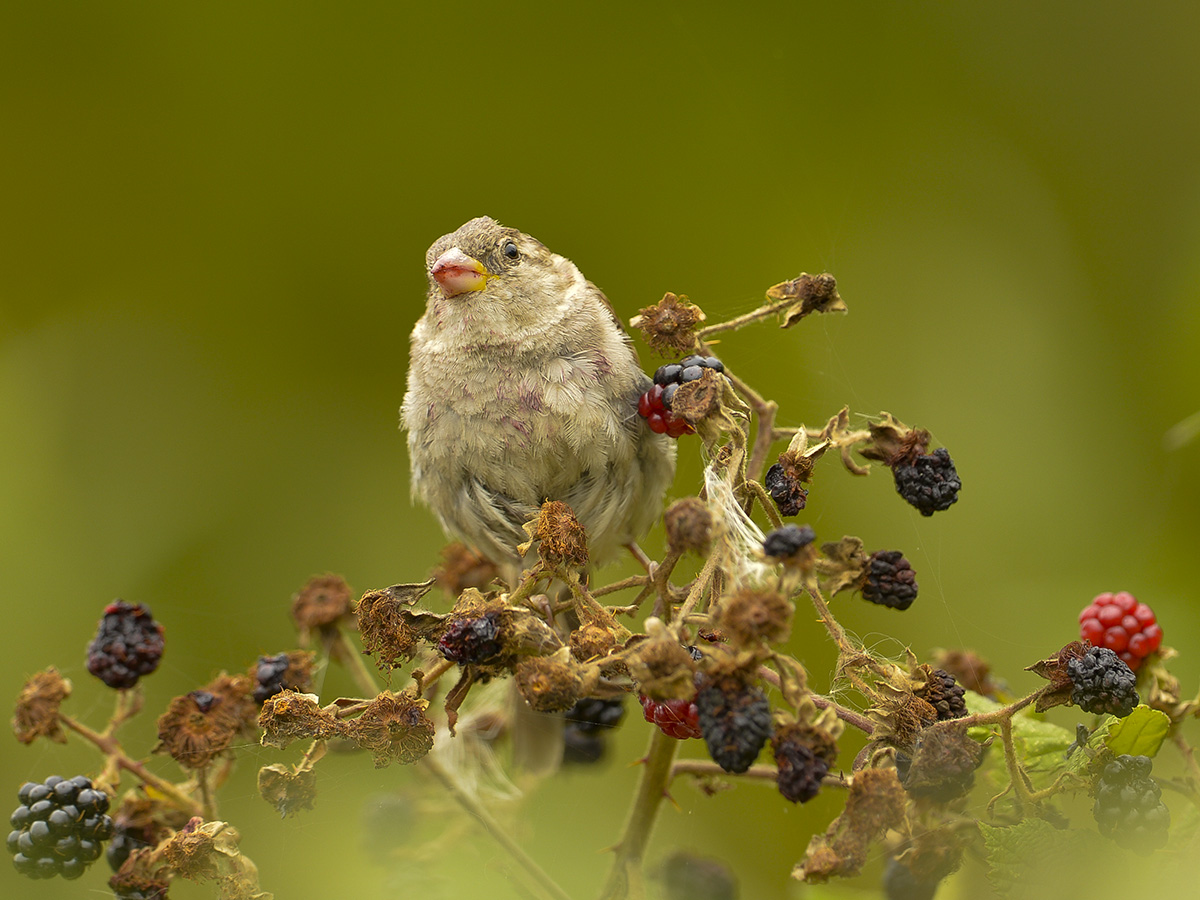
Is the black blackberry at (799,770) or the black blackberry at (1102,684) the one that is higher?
the black blackberry at (1102,684)

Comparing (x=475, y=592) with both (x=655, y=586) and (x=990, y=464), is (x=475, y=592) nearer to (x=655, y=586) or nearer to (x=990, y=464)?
(x=655, y=586)

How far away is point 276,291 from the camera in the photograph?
4336 millimetres

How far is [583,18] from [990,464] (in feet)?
8.42

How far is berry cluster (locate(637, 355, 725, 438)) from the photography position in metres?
1.83

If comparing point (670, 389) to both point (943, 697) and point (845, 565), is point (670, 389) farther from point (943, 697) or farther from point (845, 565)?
point (943, 697)

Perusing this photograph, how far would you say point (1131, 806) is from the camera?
1487mm

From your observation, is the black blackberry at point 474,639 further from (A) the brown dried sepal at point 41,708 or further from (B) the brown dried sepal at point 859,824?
(A) the brown dried sepal at point 41,708

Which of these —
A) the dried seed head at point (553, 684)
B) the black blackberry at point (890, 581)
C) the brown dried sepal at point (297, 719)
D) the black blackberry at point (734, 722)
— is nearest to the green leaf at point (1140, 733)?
the black blackberry at point (890, 581)

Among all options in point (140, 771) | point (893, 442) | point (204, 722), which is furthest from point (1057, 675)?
point (140, 771)

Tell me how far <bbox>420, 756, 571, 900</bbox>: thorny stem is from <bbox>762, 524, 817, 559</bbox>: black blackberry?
0.93m

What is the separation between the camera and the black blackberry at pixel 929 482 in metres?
1.75

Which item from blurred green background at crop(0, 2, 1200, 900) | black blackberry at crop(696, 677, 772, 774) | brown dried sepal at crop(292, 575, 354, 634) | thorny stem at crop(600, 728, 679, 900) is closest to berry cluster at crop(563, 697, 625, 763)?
blurred green background at crop(0, 2, 1200, 900)

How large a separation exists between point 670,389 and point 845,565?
459mm

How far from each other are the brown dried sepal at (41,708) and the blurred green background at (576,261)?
0.78m
